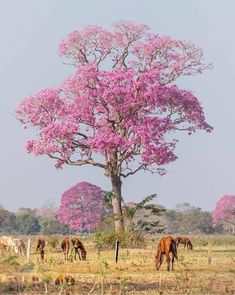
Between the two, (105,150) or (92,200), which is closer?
(105,150)

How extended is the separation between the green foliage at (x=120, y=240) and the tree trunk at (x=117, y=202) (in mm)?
2493

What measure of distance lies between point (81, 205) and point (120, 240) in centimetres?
4373

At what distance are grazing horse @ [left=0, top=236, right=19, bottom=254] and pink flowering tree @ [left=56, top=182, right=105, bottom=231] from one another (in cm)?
4344

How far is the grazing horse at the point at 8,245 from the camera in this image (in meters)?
38.5

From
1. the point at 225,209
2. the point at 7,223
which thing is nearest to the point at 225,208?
the point at 225,209

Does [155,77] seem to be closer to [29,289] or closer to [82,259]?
[82,259]

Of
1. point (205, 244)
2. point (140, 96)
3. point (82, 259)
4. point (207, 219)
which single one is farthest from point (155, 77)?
point (207, 219)

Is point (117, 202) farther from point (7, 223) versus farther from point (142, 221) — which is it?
point (7, 223)

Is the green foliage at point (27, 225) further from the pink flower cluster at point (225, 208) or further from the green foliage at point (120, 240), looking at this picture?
the green foliage at point (120, 240)

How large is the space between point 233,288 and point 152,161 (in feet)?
78.2

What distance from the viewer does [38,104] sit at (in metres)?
44.7

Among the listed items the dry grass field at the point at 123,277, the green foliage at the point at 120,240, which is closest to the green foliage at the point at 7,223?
the green foliage at the point at 120,240

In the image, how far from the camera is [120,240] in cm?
3997

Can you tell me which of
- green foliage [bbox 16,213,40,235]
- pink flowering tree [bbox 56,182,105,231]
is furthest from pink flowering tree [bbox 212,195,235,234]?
green foliage [bbox 16,213,40,235]
